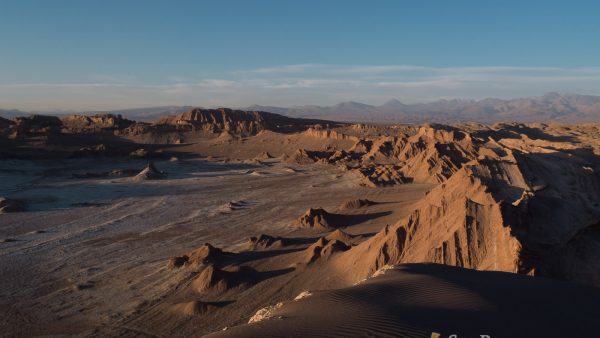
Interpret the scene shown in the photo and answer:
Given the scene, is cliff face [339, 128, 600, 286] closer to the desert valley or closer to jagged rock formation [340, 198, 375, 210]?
the desert valley

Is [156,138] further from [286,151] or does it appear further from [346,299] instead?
[346,299]

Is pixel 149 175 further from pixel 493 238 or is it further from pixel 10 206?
pixel 493 238

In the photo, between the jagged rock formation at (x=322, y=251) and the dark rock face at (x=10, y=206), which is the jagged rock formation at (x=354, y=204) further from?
the dark rock face at (x=10, y=206)

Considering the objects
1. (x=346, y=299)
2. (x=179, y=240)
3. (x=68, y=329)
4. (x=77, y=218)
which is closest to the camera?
(x=346, y=299)

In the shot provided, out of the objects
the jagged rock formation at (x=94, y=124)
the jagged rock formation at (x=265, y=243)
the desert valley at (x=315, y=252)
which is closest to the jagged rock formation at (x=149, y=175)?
the desert valley at (x=315, y=252)

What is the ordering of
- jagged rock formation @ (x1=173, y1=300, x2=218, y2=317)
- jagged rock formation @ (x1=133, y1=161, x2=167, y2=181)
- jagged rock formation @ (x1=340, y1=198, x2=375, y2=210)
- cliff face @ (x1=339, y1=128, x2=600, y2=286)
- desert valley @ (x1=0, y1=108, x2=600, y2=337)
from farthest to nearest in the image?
jagged rock formation @ (x1=133, y1=161, x2=167, y2=181) < jagged rock formation @ (x1=340, y1=198, x2=375, y2=210) < jagged rock formation @ (x1=173, y1=300, x2=218, y2=317) < cliff face @ (x1=339, y1=128, x2=600, y2=286) < desert valley @ (x1=0, y1=108, x2=600, y2=337)

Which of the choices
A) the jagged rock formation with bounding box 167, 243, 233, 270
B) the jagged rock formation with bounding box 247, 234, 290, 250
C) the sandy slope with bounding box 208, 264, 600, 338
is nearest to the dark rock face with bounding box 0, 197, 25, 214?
the jagged rock formation with bounding box 167, 243, 233, 270

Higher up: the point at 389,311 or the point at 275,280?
the point at 389,311

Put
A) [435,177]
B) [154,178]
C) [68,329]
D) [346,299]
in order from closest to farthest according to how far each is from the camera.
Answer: [346,299] < [68,329] < [435,177] < [154,178]

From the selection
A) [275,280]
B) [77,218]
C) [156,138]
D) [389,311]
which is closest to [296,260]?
[275,280]
